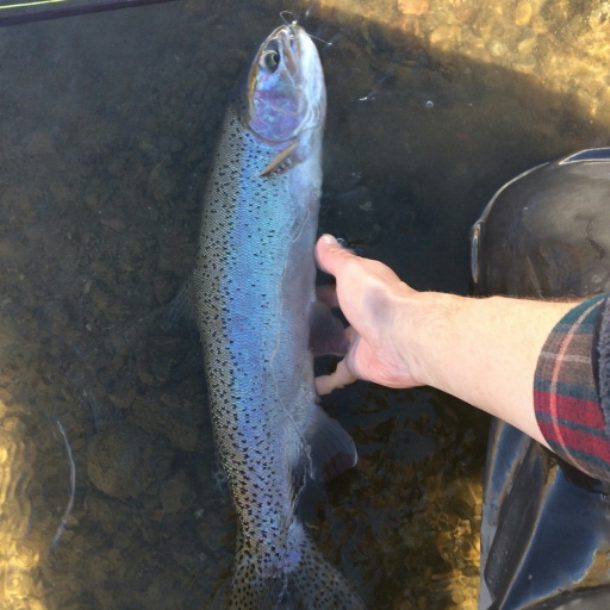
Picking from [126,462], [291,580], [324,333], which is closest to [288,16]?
[324,333]

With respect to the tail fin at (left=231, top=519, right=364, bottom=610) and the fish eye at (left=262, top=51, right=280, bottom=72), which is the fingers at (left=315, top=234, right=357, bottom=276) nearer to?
the fish eye at (left=262, top=51, right=280, bottom=72)

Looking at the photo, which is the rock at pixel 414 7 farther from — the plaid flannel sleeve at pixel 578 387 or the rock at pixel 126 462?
the rock at pixel 126 462

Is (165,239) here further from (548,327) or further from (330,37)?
(548,327)

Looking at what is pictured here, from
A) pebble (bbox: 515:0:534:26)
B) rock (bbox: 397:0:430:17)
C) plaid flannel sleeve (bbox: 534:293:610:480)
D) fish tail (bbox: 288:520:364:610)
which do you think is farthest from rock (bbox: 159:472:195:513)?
pebble (bbox: 515:0:534:26)

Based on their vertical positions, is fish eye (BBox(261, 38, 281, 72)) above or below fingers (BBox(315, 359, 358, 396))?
above

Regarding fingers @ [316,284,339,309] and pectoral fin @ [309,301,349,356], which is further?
fingers @ [316,284,339,309]

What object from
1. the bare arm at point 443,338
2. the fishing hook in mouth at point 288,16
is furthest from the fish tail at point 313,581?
the fishing hook in mouth at point 288,16

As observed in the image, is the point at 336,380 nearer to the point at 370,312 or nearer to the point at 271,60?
the point at 370,312
